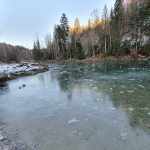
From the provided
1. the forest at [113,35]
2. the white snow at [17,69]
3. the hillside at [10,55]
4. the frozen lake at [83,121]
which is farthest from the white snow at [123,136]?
the hillside at [10,55]

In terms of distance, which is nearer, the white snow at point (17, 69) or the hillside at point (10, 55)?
the white snow at point (17, 69)

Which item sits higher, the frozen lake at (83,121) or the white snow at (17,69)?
the white snow at (17,69)

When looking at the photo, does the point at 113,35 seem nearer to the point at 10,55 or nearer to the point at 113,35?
the point at 113,35

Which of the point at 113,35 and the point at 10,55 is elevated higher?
the point at 113,35

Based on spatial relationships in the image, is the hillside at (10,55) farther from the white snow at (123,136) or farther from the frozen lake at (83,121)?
the white snow at (123,136)

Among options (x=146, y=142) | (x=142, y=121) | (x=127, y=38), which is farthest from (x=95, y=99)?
Result: (x=127, y=38)

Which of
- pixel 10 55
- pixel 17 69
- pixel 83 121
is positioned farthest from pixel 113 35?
pixel 10 55

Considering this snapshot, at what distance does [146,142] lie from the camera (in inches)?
227

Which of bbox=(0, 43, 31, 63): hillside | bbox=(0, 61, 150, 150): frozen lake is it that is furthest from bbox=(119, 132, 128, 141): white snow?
bbox=(0, 43, 31, 63): hillside

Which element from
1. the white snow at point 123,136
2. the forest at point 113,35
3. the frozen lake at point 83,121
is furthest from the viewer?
the forest at point 113,35

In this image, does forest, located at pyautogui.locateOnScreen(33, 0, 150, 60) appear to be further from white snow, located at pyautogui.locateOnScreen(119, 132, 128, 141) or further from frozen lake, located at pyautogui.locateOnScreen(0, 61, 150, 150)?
white snow, located at pyautogui.locateOnScreen(119, 132, 128, 141)

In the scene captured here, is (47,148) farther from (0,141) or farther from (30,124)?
(30,124)

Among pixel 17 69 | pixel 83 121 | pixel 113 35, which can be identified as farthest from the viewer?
A: pixel 113 35

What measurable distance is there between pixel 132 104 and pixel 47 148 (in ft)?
17.9
